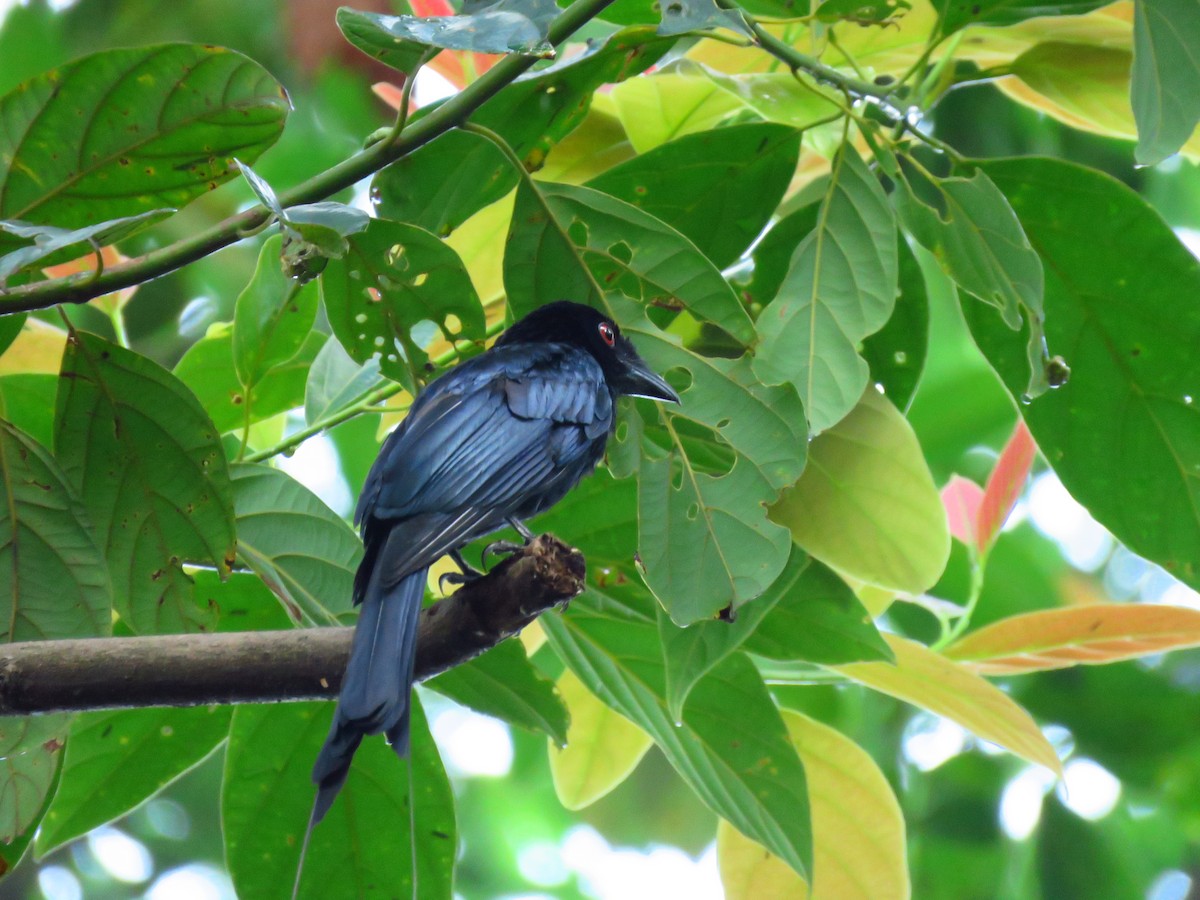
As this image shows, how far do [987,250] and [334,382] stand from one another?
3.63ft

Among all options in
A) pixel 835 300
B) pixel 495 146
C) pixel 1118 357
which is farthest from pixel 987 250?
pixel 495 146

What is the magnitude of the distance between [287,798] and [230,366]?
2.44 feet

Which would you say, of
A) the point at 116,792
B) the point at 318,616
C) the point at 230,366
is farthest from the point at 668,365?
the point at 116,792

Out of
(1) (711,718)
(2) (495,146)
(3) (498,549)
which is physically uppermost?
(2) (495,146)

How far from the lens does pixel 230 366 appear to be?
228 centimetres

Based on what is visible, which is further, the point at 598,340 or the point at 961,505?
the point at 961,505

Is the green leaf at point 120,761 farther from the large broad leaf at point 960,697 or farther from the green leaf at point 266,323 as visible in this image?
the large broad leaf at point 960,697

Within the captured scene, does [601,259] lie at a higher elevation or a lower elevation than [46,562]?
higher

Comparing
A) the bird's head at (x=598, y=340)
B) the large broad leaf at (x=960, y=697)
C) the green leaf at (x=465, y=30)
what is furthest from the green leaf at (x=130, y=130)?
the large broad leaf at (x=960, y=697)

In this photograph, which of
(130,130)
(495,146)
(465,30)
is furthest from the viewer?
(495,146)

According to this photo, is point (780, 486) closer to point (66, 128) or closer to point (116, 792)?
point (66, 128)

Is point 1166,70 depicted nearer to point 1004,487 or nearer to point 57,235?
point 1004,487

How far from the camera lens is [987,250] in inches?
68.0

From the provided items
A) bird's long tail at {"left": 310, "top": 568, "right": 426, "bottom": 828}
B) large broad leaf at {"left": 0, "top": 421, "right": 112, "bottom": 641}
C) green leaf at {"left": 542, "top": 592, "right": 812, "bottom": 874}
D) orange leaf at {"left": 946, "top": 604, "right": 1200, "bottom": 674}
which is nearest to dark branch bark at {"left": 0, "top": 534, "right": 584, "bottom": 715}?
bird's long tail at {"left": 310, "top": 568, "right": 426, "bottom": 828}
